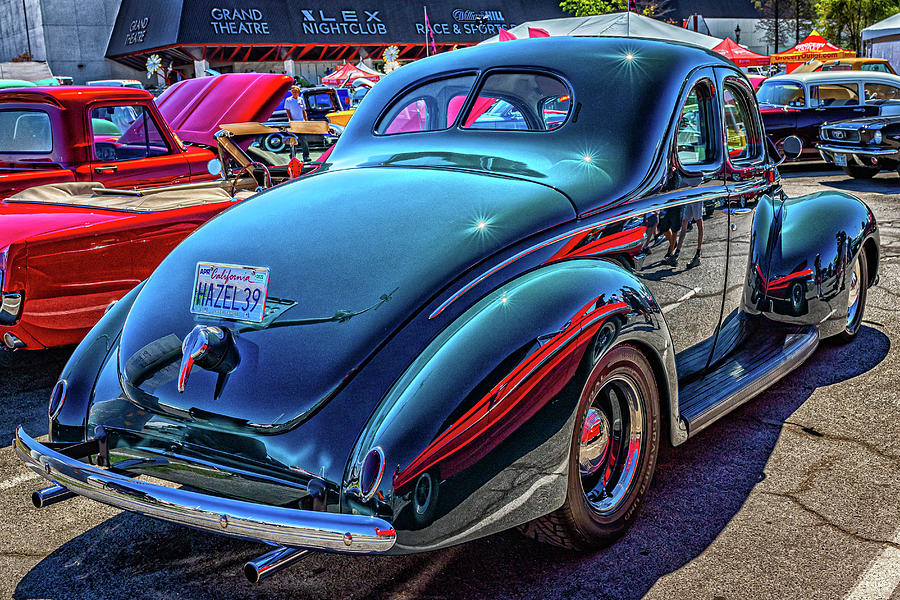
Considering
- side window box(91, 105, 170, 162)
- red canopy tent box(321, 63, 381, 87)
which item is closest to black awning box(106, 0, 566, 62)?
red canopy tent box(321, 63, 381, 87)

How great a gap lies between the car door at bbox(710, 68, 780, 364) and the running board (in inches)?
4.0

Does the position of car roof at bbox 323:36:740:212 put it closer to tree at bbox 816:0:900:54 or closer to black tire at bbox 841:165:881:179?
black tire at bbox 841:165:881:179

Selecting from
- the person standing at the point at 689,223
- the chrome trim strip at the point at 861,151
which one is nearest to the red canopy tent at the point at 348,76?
the chrome trim strip at the point at 861,151

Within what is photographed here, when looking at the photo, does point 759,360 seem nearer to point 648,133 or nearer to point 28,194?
point 648,133

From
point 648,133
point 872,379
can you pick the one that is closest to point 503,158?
point 648,133

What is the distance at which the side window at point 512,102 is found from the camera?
151 inches

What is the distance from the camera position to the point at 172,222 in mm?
5094

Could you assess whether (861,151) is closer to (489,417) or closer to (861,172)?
(861,172)

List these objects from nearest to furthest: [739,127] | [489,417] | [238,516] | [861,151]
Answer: [238,516] < [489,417] < [739,127] < [861,151]

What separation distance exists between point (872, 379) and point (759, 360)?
113 cm

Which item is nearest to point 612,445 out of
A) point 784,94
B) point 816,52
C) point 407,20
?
point 784,94

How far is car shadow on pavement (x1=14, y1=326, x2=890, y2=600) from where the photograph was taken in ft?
9.50

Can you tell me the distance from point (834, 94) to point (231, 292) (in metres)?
14.3

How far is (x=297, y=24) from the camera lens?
45.6 metres
